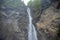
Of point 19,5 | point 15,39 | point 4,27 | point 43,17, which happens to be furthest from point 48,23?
point 19,5

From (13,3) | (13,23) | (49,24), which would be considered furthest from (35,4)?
(49,24)

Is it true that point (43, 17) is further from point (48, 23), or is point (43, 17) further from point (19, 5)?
point (19, 5)

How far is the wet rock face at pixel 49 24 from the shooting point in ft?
30.5

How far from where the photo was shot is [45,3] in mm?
13000

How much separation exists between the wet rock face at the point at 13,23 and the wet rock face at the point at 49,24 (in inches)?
57.4

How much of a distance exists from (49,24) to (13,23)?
3386 mm

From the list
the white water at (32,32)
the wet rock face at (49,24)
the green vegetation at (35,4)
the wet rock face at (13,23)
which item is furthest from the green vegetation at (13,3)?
the wet rock face at (49,24)

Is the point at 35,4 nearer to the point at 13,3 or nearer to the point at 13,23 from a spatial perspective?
the point at 13,3

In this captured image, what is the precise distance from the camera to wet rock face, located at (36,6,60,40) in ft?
30.5

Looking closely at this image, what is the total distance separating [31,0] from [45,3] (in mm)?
2228

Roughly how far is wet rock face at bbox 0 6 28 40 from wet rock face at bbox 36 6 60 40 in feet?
4.79

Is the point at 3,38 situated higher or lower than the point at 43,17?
lower

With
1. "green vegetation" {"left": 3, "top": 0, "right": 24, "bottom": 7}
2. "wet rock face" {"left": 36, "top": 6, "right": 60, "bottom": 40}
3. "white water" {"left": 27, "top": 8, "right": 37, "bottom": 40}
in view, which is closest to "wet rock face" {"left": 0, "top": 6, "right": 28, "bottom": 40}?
"white water" {"left": 27, "top": 8, "right": 37, "bottom": 40}

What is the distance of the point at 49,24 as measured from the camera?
10.0m
